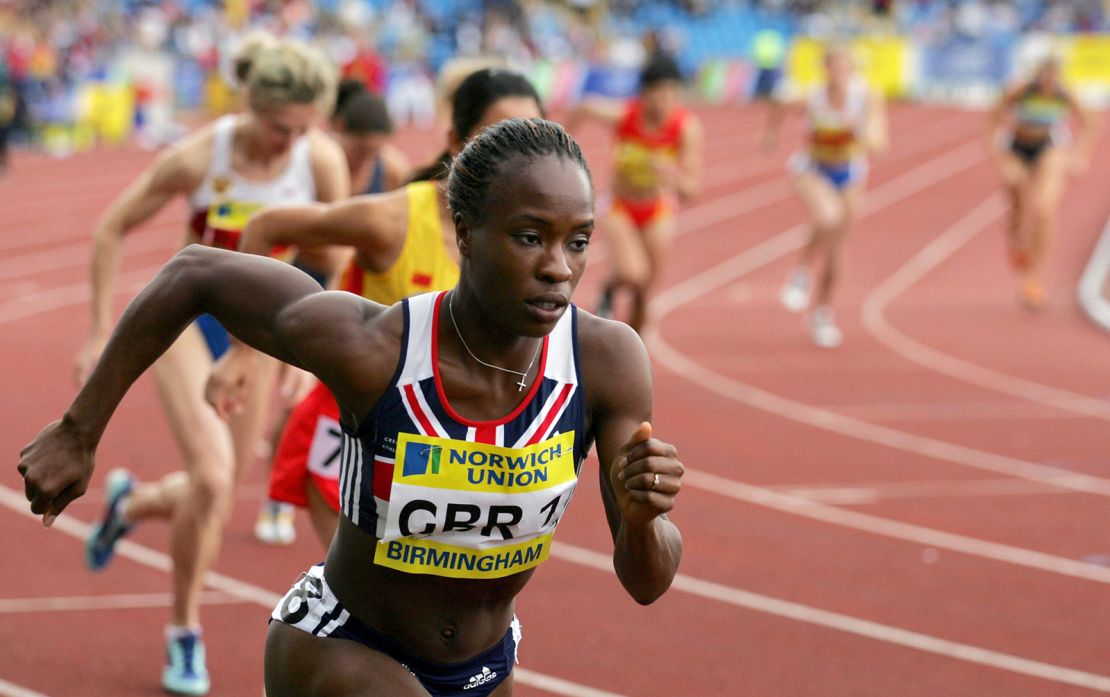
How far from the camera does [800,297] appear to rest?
1330 centimetres

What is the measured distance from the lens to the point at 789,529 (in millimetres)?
7043

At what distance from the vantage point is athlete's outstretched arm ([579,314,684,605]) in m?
2.36

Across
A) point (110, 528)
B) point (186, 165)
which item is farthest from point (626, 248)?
point (186, 165)

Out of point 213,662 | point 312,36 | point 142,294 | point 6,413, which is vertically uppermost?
point 142,294

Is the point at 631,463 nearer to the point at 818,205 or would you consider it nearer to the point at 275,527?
the point at 275,527

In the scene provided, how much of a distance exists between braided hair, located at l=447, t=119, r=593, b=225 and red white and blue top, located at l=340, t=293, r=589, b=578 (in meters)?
0.21

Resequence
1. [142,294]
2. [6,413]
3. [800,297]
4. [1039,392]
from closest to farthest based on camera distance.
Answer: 1. [142,294]
2. [6,413]
3. [1039,392]
4. [800,297]

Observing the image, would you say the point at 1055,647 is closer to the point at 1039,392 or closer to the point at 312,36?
the point at 1039,392

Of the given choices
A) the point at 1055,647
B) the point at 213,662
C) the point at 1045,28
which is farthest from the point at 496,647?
the point at 1045,28

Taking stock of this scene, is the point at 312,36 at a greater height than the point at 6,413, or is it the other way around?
the point at 6,413

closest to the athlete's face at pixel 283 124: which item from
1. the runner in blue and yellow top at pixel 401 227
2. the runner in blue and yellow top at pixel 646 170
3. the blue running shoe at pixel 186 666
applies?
the runner in blue and yellow top at pixel 401 227

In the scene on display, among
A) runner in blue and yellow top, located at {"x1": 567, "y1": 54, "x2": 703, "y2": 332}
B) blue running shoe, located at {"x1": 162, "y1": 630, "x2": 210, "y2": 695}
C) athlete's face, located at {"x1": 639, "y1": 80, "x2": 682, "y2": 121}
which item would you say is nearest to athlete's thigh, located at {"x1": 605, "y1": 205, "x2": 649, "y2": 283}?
runner in blue and yellow top, located at {"x1": 567, "y1": 54, "x2": 703, "y2": 332}

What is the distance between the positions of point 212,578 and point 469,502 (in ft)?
12.3

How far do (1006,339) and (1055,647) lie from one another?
691 cm
